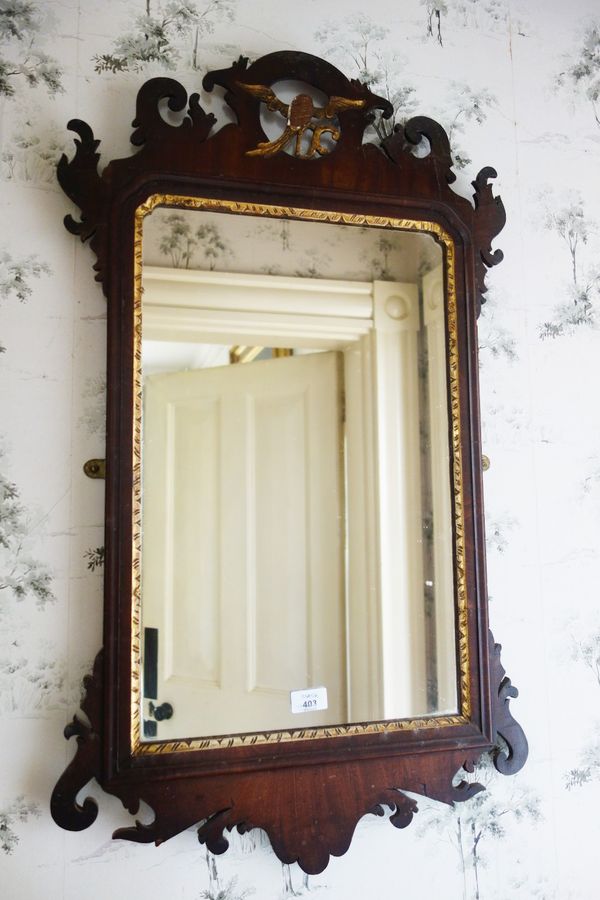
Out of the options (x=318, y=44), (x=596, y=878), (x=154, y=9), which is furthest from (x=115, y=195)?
(x=596, y=878)

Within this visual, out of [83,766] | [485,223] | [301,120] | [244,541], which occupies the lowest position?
[83,766]

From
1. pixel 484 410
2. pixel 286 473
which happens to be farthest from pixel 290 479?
pixel 484 410

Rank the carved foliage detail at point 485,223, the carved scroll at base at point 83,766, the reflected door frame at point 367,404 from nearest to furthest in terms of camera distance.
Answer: the carved scroll at base at point 83,766, the reflected door frame at point 367,404, the carved foliage detail at point 485,223

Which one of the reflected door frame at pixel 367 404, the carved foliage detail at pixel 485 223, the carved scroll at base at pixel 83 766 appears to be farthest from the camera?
the carved foliage detail at pixel 485 223

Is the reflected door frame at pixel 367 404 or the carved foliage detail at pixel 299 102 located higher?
the carved foliage detail at pixel 299 102

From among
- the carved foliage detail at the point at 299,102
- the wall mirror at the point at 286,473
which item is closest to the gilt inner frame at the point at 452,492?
the wall mirror at the point at 286,473

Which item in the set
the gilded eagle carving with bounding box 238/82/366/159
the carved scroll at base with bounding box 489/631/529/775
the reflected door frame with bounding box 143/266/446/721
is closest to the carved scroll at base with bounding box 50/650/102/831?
the reflected door frame with bounding box 143/266/446/721

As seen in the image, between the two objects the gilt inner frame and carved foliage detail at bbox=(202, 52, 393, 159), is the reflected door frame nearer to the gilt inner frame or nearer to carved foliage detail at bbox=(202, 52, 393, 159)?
the gilt inner frame

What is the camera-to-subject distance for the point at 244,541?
1.17 meters

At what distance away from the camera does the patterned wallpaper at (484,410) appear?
110cm

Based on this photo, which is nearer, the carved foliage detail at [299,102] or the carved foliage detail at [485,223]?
the carved foliage detail at [299,102]

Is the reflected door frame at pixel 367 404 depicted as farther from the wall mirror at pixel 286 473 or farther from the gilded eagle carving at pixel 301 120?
the gilded eagle carving at pixel 301 120

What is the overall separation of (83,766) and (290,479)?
0.51 m

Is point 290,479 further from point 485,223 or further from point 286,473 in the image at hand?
point 485,223
